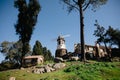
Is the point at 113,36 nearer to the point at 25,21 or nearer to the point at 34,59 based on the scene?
the point at 34,59

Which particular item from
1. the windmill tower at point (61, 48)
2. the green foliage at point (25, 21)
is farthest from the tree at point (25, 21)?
the windmill tower at point (61, 48)

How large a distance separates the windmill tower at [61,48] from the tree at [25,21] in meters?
25.2

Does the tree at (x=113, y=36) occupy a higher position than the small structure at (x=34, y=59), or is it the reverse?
the tree at (x=113, y=36)

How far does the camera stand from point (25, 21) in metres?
42.2

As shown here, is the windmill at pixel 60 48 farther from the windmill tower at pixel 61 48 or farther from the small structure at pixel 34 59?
the small structure at pixel 34 59

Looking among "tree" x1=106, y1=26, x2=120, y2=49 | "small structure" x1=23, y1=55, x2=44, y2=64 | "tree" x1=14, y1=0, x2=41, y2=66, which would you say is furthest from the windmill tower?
"tree" x1=14, y1=0, x2=41, y2=66

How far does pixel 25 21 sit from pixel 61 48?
→ 90.7ft

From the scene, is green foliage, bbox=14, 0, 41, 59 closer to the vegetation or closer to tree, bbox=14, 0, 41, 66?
tree, bbox=14, 0, 41, 66

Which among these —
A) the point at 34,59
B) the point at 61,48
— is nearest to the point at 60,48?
the point at 61,48

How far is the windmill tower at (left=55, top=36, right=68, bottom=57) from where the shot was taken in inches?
2638

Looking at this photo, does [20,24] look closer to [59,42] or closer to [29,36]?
[29,36]

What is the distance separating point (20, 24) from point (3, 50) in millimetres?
41147

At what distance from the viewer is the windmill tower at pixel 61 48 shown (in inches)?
2638

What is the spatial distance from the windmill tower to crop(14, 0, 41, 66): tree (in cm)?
2516
